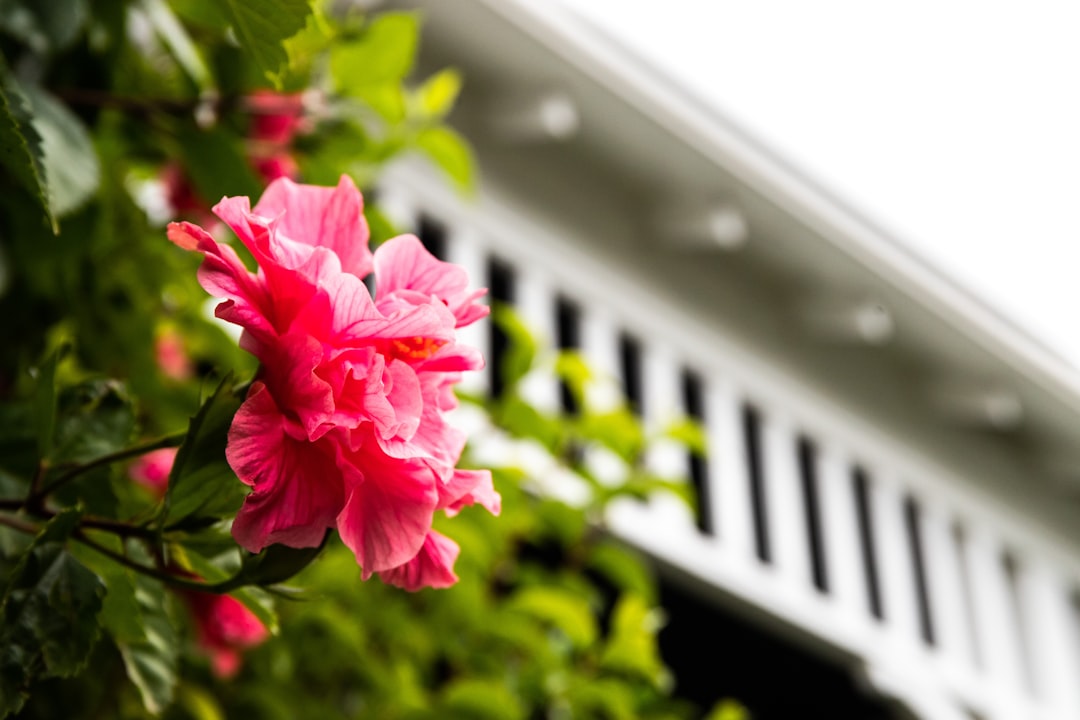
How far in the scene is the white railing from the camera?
2.74 meters

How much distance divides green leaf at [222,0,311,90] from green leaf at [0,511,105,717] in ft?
0.73

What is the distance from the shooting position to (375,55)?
1281mm

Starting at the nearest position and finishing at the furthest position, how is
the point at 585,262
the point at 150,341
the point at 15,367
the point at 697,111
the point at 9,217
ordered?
the point at 9,217 < the point at 15,367 < the point at 150,341 < the point at 697,111 < the point at 585,262

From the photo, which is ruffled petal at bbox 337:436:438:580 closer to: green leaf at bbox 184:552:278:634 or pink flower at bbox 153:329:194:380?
green leaf at bbox 184:552:278:634

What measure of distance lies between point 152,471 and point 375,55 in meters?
0.47

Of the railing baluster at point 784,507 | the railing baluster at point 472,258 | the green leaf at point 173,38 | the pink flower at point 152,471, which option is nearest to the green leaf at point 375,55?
the green leaf at point 173,38

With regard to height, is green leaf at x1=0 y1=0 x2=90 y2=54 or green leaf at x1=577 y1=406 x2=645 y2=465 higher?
green leaf at x1=0 y1=0 x2=90 y2=54

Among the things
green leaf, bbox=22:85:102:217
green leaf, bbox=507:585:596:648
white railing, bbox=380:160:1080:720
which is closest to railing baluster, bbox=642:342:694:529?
white railing, bbox=380:160:1080:720

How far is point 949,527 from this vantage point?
353cm

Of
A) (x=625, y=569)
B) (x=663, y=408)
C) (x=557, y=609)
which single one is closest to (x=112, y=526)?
(x=557, y=609)

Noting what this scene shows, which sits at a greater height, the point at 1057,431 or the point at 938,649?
the point at 1057,431

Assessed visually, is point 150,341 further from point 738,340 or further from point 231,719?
point 738,340

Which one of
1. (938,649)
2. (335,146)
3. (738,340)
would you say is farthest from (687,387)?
(335,146)

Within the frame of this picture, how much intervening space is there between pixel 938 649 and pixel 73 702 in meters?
2.76
